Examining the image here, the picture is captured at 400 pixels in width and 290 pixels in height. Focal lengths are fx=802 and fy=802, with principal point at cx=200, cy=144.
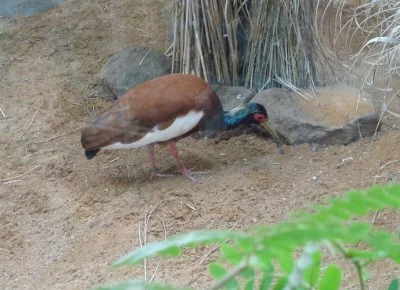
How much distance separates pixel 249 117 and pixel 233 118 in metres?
0.08

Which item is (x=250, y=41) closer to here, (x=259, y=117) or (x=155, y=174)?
(x=259, y=117)

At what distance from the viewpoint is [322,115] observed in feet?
13.3

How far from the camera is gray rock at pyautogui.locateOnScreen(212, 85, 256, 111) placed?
4.26 meters

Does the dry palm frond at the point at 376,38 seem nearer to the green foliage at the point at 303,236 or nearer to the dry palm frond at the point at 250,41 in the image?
the dry palm frond at the point at 250,41

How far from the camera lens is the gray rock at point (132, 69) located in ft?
14.7

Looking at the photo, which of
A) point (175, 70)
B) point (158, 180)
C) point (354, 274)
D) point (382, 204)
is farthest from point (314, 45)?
point (382, 204)

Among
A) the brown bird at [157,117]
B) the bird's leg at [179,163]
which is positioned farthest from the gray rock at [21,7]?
the bird's leg at [179,163]

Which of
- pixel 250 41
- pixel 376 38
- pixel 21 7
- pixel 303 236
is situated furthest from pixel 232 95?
pixel 303 236

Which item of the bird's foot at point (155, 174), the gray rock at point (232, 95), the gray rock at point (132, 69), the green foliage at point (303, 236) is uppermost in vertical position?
the green foliage at point (303, 236)

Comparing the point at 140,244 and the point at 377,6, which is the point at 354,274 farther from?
the point at 377,6

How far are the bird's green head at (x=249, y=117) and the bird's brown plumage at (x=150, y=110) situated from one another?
0.14 metres

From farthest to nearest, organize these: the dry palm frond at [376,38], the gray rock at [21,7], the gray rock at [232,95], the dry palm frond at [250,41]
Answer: the gray rock at [21,7] → the gray rock at [232,95] → the dry palm frond at [250,41] → the dry palm frond at [376,38]

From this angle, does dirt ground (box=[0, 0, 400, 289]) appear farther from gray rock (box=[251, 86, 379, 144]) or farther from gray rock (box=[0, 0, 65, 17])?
gray rock (box=[0, 0, 65, 17])

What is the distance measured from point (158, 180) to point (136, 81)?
83 cm
